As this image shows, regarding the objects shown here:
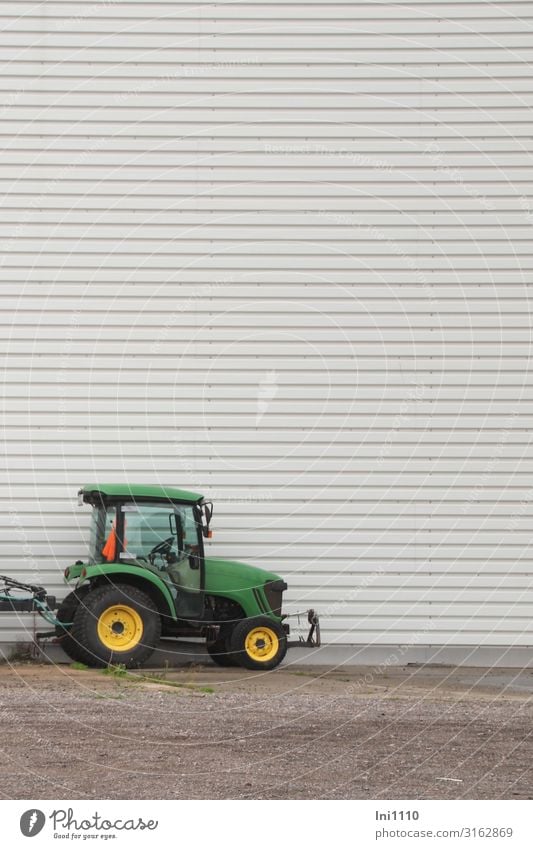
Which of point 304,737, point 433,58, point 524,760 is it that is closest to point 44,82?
point 433,58

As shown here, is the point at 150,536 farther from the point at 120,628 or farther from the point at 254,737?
the point at 254,737

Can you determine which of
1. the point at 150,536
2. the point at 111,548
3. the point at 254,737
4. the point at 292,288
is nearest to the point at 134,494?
the point at 150,536

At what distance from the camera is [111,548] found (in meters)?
12.8

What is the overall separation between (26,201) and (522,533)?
278 inches

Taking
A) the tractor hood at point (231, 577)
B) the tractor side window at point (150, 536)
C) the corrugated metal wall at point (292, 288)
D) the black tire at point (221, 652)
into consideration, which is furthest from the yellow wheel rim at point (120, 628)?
the corrugated metal wall at point (292, 288)

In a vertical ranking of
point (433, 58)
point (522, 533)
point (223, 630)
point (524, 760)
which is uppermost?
point (433, 58)

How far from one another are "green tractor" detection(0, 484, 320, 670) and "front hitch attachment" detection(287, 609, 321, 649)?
0.17ft

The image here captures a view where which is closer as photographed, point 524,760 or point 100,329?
point 524,760

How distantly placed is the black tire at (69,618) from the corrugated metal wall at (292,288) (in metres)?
1.26

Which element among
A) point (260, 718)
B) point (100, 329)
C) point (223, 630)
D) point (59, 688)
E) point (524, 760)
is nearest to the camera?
point (524, 760)

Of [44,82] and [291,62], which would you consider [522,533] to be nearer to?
Answer: [291,62]

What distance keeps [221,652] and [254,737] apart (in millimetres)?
4320

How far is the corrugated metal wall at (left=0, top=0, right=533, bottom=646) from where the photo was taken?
553 inches

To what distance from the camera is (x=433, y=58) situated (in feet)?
47.1
